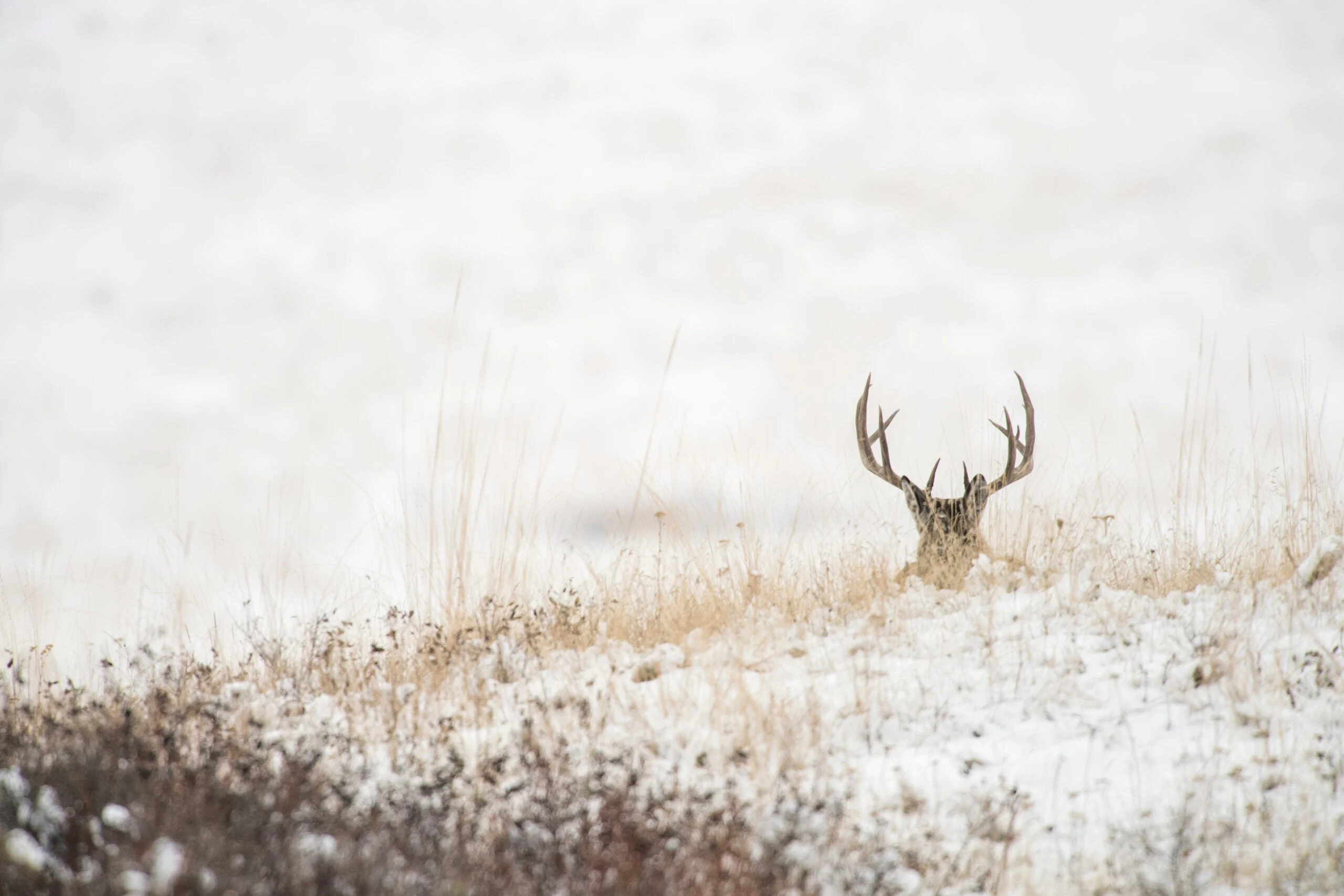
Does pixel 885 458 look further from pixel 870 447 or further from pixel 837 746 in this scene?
pixel 837 746

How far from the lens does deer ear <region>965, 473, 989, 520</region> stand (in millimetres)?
7129

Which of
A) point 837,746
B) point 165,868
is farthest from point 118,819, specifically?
point 837,746

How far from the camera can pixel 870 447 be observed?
7.36 metres

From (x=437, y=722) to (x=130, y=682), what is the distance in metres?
2.20

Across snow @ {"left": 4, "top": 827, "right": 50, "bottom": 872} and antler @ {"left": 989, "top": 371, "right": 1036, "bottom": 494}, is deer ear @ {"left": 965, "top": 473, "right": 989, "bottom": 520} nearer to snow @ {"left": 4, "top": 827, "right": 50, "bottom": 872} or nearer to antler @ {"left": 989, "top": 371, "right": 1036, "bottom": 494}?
antler @ {"left": 989, "top": 371, "right": 1036, "bottom": 494}

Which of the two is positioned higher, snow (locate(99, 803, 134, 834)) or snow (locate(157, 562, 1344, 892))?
snow (locate(99, 803, 134, 834))

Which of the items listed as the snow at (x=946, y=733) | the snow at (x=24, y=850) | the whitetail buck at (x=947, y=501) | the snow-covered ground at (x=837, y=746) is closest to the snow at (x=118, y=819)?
the snow-covered ground at (x=837, y=746)

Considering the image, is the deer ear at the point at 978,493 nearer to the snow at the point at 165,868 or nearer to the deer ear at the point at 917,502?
the deer ear at the point at 917,502

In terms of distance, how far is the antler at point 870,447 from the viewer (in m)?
7.28

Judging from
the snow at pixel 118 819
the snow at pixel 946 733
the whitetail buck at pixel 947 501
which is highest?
the whitetail buck at pixel 947 501

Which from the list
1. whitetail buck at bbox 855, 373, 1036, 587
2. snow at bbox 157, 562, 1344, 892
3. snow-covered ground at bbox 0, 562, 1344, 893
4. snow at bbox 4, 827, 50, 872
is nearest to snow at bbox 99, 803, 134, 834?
snow-covered ground at bbox 0, 562, 1344, 893

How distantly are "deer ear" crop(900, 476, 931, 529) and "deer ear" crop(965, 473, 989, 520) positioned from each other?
31 centimetres

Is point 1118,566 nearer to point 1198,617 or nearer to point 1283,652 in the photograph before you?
point 1198,617

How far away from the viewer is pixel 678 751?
4316mm
